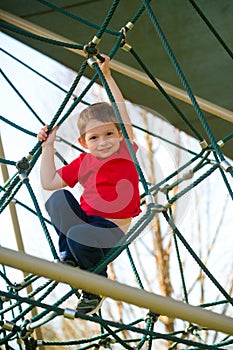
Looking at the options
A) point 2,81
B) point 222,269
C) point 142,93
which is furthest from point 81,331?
point 142,93

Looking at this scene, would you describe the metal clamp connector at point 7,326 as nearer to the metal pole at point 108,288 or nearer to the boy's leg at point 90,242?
the boy's leg at point 90,242

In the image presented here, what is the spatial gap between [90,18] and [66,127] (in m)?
1.09

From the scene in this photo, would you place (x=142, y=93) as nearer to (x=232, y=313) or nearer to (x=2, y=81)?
(x=2, y=81)

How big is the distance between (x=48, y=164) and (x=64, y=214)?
13cm

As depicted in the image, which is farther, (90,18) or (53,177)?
(90,18)

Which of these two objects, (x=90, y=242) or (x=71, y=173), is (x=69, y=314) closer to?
(x=90, y=242)

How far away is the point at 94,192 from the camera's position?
1326 mm

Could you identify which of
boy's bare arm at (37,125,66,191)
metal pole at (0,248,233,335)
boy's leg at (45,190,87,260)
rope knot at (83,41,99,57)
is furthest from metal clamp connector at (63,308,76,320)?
rope knot at (83,41,99,57)

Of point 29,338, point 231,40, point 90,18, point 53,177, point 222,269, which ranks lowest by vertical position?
point 29,338

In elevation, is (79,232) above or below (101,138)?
below

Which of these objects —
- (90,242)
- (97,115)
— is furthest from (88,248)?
(97,115)

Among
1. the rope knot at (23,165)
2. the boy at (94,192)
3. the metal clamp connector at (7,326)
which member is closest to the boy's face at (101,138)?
the boy at (94,192)

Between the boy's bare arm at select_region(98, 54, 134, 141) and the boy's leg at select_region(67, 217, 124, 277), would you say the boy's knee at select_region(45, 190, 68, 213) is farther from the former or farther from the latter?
the boy's bare arm at select_region(98, 54, 134, 141)

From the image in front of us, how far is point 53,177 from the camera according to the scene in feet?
4.49
